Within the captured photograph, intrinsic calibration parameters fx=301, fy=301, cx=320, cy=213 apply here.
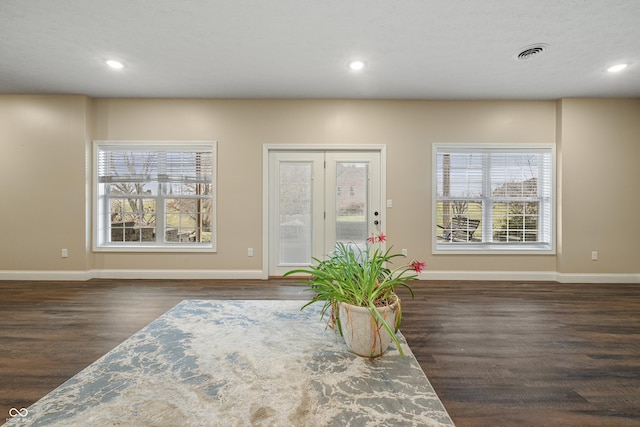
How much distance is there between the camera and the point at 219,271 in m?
4.34

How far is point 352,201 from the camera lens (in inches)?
172

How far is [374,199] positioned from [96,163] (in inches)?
159

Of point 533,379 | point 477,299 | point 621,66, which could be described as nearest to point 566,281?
point 477,299

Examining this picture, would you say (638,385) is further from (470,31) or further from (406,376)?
(470,31)

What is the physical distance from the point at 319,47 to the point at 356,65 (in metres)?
0.53

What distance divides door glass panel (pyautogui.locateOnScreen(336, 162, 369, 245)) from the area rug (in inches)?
82.2

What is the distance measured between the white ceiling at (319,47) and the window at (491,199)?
34.1 inches

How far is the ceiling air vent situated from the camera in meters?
2.87

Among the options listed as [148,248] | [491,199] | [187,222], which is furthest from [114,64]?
[491,199]

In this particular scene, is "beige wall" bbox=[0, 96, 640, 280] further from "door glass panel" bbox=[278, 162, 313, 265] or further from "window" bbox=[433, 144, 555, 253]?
"door glass panel" bbox=[278, 162, 313, 265]

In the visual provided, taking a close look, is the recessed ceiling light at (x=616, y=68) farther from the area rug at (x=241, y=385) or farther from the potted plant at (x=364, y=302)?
the area rug at (x=241, y=385)

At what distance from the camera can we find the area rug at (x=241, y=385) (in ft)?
4.71

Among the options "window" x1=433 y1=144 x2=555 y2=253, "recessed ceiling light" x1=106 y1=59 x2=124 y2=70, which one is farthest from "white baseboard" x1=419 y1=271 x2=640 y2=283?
"recessed ceiling light" x1=106 y1=59 x2=124 y2=70

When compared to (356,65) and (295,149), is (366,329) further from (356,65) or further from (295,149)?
(295,149)
